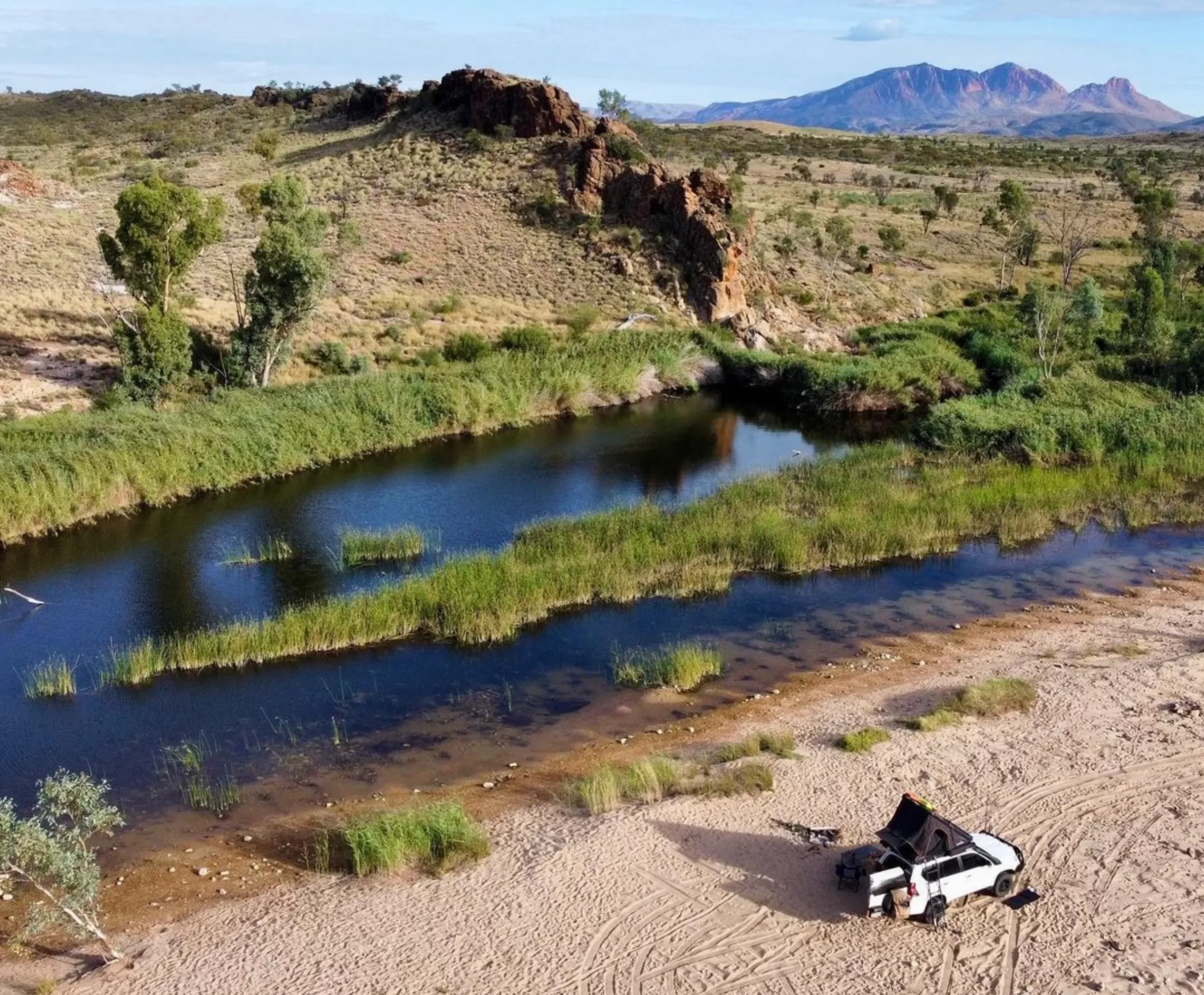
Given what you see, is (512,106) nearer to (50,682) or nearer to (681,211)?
(681,211)

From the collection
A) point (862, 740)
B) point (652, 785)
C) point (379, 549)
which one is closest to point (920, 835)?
point (862, 740)

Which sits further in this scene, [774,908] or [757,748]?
[757,748]

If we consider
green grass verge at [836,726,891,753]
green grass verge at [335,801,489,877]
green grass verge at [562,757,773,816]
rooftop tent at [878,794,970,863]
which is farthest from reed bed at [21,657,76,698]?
rooftop tent at [878,794,970,863]

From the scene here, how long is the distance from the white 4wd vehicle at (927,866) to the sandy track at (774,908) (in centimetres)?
28

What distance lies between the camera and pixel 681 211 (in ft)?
174

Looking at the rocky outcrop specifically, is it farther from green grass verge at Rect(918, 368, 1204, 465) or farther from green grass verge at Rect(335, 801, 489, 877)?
green grass verge at Rect(335, 801, 489, 877)

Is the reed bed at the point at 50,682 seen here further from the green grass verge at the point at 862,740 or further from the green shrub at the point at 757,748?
the green grass verge at the point at 862,740

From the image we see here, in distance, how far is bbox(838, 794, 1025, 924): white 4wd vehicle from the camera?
12.8m

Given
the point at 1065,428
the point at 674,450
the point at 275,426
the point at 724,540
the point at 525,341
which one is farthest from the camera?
the point at 525,341

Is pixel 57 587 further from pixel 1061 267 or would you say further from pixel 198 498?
pixel 1061 267

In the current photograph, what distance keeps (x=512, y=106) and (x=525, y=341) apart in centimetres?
2766

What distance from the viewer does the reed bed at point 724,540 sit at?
21203 millimetres

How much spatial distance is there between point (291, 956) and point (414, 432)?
25492mm

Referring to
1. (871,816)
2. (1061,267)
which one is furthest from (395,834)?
(1061,267)
